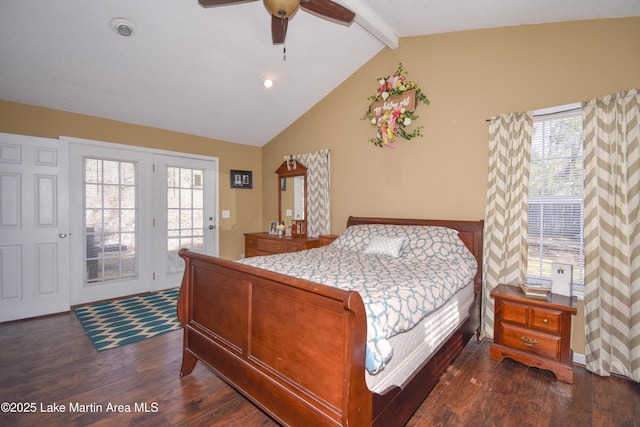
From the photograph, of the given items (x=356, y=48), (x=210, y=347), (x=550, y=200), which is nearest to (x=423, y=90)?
(x=356, y=48)

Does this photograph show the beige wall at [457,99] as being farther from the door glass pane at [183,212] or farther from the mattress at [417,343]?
the door glass pane at [183,212]

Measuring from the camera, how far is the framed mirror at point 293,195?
177 inches

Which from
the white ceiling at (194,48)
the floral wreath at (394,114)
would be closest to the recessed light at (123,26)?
the white ceiling at (194,48)

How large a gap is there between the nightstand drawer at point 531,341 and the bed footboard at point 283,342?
1.66 metres

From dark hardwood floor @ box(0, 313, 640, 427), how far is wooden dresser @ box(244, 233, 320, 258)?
1.84m

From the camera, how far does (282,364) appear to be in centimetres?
152

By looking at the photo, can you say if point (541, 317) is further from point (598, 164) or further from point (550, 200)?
point (598, 164)

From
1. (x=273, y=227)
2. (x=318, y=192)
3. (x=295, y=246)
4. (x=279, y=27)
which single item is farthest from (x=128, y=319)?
(x=279, y=27)

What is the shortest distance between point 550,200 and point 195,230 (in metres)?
4.53

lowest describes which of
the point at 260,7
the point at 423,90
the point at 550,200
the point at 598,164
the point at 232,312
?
the point at 232,312

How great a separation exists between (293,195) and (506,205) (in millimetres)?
2973

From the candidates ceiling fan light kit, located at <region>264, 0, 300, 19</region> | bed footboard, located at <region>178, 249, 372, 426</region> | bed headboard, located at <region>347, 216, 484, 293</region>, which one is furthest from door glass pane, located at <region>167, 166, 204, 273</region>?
bed headboard, located at <region>347, 216, 484, 293</region>

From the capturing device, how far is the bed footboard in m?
1.22

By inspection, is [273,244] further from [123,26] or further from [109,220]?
[123,26]
